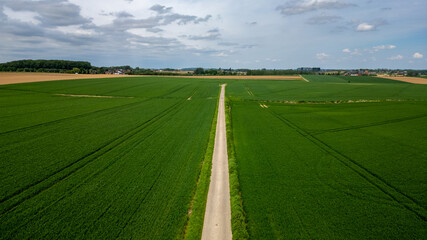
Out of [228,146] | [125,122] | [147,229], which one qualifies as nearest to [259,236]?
[147,229]

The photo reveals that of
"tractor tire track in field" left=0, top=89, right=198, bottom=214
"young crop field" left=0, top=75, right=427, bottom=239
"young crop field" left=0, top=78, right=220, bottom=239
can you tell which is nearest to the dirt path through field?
"young crop field" left=0, top=75, right=427, bottom=239

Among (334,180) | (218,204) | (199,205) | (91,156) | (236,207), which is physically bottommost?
(218,204)

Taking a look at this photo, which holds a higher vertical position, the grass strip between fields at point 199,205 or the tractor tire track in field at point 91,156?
the tractor tire track in field at point 91,156

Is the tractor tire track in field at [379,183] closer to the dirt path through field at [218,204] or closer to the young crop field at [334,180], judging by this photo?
the young crop field at [334,180]

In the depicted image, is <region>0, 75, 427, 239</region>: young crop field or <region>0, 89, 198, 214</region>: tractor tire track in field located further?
<region>0, 89, 198, 214</region>: tractor tire track in field

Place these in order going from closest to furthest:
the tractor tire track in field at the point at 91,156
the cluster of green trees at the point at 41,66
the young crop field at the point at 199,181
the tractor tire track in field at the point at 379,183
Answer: the young crop field at the point at 199,181
the tractor tire track in field at the point at 379,183
the tractor tire track in field at the point at 91,156
the cluster of green trees at the point at 41,66

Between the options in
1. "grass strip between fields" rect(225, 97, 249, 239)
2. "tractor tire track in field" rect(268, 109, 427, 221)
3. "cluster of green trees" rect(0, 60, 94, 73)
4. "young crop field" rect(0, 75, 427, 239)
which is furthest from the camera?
"cluster of green trees" rect(0, 60, 94, 73)

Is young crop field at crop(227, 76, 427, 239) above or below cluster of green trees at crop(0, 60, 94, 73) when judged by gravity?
below

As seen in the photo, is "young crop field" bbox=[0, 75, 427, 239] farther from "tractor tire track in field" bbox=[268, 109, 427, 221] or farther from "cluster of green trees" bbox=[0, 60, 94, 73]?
"cluster of green trees" bbox=[0, 60, 94, 73]

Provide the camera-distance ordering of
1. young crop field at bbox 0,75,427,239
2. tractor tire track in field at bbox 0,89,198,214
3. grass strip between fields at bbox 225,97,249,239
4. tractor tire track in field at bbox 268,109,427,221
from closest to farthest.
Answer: grass strip between fields at bbox 225,97,249,239, young crop field at bbox 0,75,427,239, tractor tire track in field at bbox 268,109,427,221, tractor tire track in field at bbox 0,89,198,214

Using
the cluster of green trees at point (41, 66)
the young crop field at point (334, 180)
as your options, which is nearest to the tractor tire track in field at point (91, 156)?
the young crop field at point (334, 180)

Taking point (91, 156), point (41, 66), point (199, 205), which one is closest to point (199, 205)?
point (199, 205)

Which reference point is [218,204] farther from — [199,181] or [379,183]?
[379,183]
